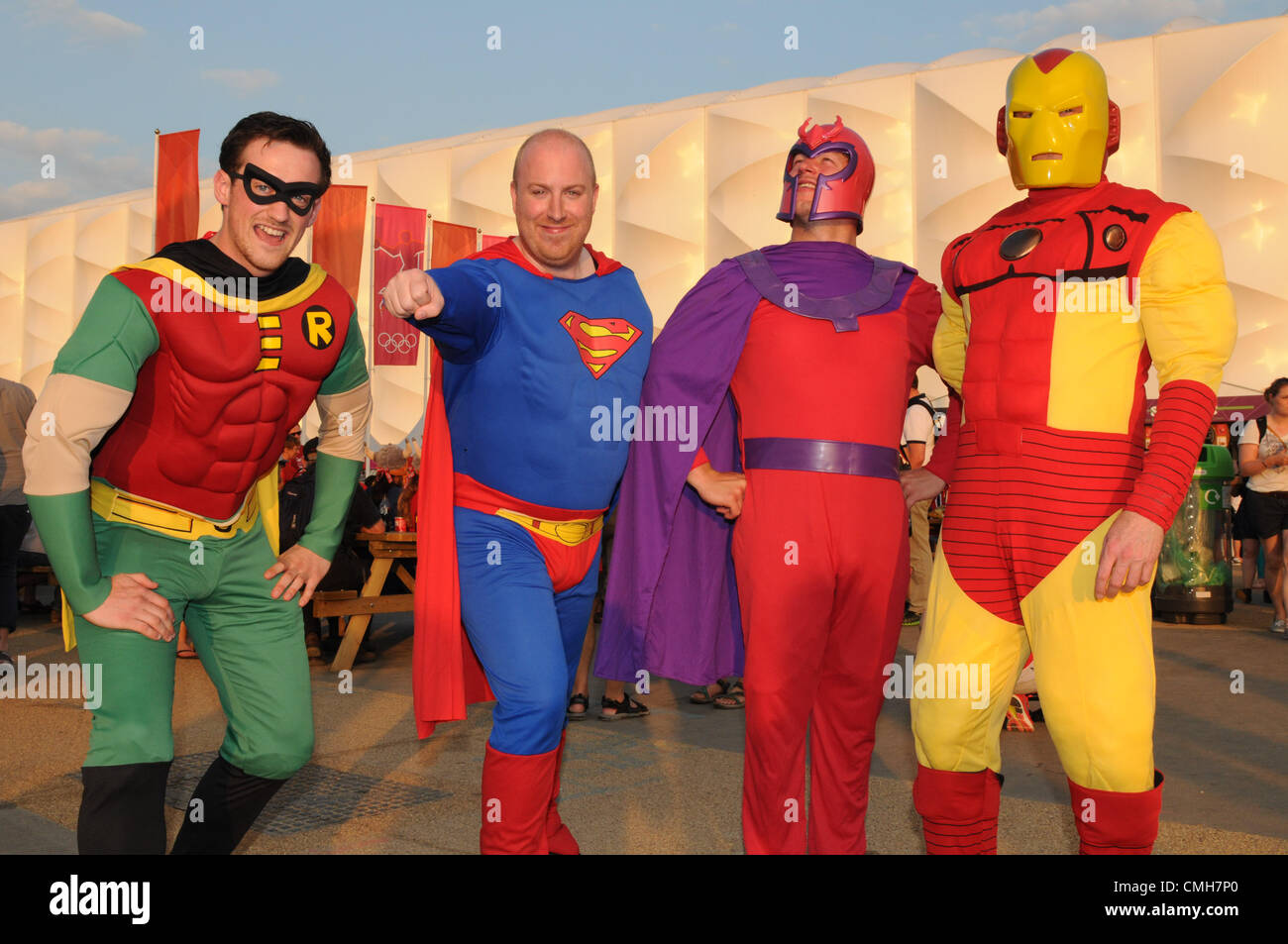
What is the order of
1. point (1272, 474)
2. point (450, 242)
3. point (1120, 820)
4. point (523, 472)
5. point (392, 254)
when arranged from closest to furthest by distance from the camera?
1. point (1120, 820)
2. point (523, 472)
3. point (1272, 474)
4. point (392, 254)
5. point (450, 242)

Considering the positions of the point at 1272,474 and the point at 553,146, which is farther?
the point at 1272,474

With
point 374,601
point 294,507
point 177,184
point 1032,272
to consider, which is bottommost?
point 374,601

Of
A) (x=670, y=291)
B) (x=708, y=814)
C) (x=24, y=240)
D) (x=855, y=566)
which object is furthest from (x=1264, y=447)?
(x=24, y=240)

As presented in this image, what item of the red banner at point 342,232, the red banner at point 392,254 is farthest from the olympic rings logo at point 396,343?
the red banner at point 342,232

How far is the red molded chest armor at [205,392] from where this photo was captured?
2801mm

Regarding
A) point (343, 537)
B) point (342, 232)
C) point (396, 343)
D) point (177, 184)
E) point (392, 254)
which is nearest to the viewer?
point (343, 537)

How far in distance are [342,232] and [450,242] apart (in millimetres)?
2773

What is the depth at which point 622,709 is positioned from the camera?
6590 millimetres

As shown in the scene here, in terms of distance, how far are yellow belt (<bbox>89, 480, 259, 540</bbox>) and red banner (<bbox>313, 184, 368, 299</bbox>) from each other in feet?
38.9

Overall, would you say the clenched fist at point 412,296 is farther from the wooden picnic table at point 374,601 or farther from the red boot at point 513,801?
the wooden picnic table at point 374,601

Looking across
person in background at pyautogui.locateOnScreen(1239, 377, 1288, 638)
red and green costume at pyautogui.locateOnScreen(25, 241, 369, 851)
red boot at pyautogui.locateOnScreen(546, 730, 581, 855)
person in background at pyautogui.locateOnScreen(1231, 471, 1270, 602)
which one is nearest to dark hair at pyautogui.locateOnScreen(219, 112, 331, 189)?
red and green costume at pyautogui.locateOnScreen(25, 241, 369, 851)

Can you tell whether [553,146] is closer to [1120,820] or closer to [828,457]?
[828,457]

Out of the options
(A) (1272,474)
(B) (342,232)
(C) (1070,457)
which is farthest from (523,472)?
(B) (342,232)

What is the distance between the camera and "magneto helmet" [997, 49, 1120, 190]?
9.23ft
